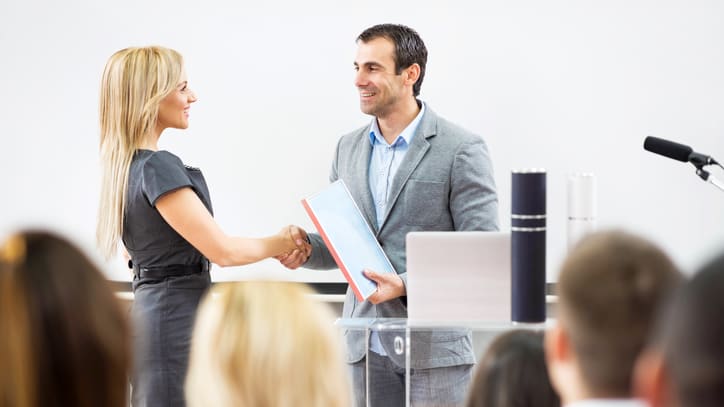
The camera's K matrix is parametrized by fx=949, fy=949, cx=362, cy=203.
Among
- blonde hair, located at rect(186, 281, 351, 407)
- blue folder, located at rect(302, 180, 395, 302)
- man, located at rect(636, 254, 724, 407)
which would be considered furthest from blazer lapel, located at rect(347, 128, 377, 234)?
man, located at rect(636, 254, 724, 407)

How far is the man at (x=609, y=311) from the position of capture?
1.17 m

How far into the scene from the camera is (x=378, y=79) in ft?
10.6

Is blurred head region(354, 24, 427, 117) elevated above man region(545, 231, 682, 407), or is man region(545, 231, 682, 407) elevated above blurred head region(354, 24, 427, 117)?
blurred head region(354, 24, 427, 117)

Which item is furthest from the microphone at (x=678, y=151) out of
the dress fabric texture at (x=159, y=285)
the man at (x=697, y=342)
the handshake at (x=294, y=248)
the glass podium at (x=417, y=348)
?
the man at (x=697, y=342)

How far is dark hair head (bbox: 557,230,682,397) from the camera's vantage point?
3.84 feet

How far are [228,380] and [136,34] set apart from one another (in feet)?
9.51

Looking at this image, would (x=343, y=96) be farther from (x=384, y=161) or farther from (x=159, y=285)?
(x=159, y=285)

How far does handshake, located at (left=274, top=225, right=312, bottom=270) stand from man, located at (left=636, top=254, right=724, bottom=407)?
242cm

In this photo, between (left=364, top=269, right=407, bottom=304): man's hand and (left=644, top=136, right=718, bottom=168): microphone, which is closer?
(left=644, top=136, right=718, bottom=168): microphone

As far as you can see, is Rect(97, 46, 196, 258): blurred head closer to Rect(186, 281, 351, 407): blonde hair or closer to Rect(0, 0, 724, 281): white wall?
Rect(0, 0, 724, 281): white wall

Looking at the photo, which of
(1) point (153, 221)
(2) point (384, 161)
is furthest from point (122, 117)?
(2) point (384, 161)

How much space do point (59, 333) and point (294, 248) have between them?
217cm

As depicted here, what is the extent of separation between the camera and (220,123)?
12.8ft

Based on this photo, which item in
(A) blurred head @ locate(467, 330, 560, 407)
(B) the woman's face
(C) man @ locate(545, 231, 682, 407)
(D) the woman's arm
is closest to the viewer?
(C) man @ locate(545, 231, 682, 407)
